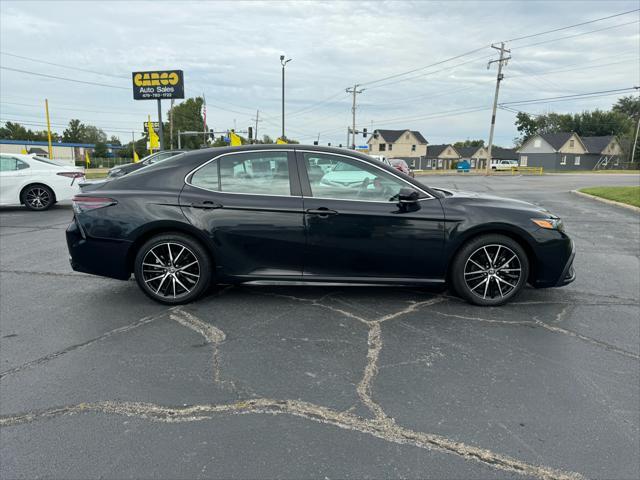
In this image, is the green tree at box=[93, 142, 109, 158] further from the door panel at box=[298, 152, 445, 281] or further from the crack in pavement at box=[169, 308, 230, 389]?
the door panel at box=[298, 152, 445, 281]

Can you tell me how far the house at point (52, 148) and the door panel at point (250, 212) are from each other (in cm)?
6239

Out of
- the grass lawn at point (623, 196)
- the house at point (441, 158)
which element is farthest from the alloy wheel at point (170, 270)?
the house at point (441, 158)

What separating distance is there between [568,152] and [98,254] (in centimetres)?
8053

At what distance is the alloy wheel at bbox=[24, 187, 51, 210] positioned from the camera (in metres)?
11.7

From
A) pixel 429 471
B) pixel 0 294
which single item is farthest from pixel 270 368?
pixel 0 294

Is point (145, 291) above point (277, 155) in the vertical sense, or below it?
below

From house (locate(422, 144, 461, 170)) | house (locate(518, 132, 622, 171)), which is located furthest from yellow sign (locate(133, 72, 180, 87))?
house (locate(422, 144, 461, 170))

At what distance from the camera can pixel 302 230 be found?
428cm

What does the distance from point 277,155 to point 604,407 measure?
11.0 feet

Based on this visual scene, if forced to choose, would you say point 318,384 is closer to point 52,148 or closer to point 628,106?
point 52,148

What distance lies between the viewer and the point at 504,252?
4434 millimetres

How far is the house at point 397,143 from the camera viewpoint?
86.8 meters

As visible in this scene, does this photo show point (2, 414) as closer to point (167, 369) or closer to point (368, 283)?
point (167, 369)

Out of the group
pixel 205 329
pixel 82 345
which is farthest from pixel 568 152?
pixel 82 345
